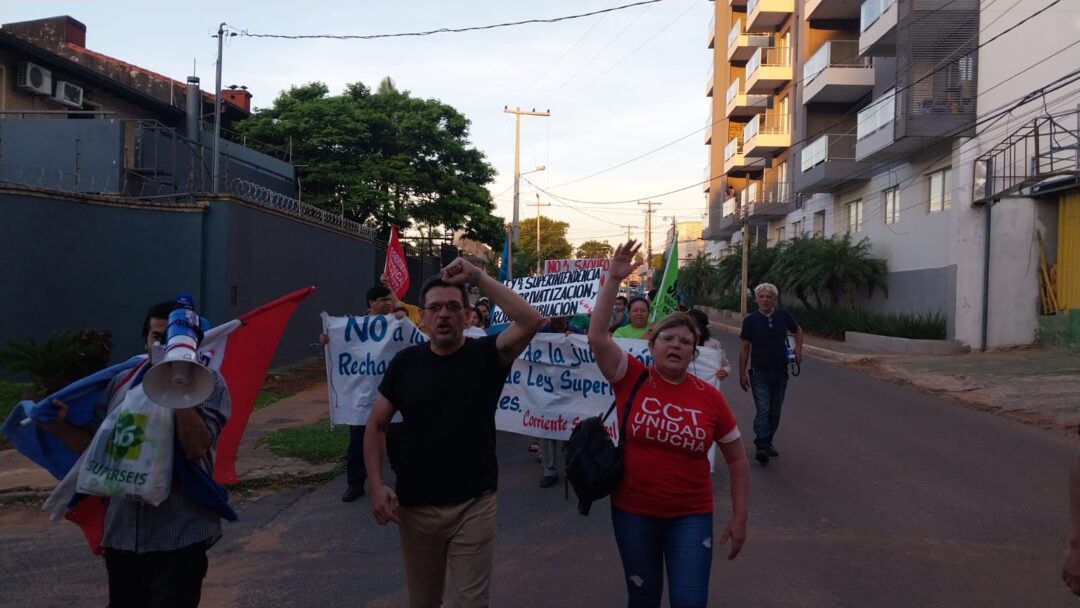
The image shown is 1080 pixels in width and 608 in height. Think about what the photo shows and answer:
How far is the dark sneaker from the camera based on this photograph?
291 inches

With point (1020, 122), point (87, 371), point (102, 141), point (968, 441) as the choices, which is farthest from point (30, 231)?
point (1020, 122)

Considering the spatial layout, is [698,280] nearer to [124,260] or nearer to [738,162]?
[738,162]

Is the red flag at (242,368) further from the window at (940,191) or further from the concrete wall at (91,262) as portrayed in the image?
the window at (940,191)

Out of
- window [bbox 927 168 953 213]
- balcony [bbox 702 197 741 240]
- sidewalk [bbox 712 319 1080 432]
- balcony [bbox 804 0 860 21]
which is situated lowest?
sidewalk [bbox 712 319 1080 432]

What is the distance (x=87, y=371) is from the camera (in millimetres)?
3602

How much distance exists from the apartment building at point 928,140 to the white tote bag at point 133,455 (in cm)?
2020

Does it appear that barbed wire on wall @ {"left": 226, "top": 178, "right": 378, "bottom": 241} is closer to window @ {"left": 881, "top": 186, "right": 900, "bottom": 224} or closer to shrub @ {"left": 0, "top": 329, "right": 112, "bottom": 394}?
shrub @ {"left": 0, "top": 329, "right": 112, "bottom": 394}

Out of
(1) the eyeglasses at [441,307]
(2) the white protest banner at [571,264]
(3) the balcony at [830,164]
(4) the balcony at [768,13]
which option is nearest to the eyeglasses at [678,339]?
(1) the eyeglasses at [441,307]

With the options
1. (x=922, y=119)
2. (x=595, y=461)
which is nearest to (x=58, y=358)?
(x=595, y=461)

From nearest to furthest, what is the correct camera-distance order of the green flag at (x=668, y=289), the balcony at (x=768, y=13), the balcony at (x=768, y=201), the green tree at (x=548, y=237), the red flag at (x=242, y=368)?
the red flag at (x=242, y=368) < the green flag at (x=668, y=289) < the balcony at (x=768, y=13) < the balcony at (x=768, y=201) < the green tree at (x=548, y=237)

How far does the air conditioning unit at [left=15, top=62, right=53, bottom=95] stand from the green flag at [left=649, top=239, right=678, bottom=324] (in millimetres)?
17303

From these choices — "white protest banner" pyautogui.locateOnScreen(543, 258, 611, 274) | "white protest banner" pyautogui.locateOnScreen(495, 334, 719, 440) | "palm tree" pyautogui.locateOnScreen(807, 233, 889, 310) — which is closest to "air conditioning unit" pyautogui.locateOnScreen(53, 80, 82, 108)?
"white protest banner" pyautogui.locateOnScreen(543, 258, 611, 274)

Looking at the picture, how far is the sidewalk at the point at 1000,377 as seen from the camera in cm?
1326

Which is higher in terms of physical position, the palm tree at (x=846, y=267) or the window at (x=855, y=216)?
the window at (x=855, y=216)
